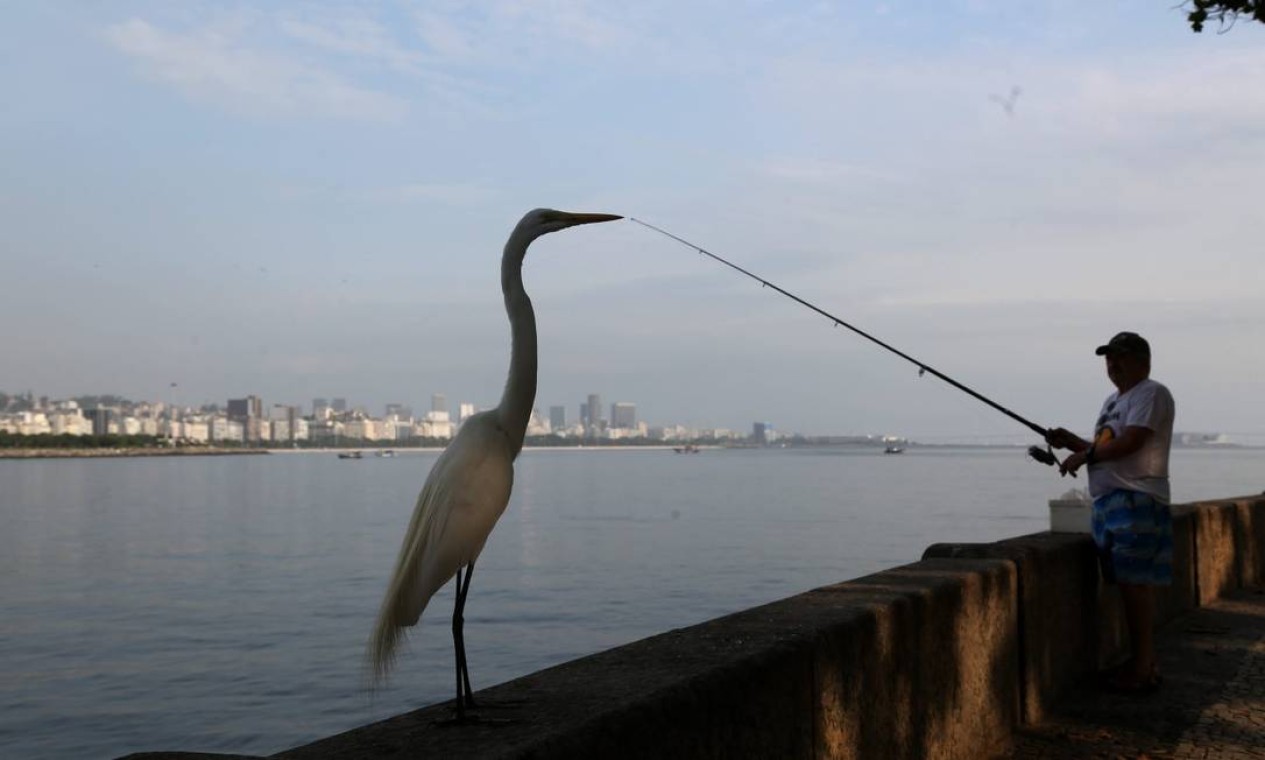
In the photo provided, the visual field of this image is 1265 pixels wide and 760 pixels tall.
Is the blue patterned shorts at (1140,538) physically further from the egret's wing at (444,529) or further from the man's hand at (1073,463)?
the egret's wing at (444,529)

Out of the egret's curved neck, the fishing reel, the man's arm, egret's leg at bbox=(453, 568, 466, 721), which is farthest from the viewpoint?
the fishing reel

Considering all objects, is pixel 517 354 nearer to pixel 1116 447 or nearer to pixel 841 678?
pixel 841 678

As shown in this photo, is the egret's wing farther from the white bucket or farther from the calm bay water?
the calm bay water

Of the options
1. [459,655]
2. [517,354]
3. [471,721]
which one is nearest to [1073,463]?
[517,354]

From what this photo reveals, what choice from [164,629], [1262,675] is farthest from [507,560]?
[1262,675]

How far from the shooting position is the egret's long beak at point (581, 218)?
3.69 meters

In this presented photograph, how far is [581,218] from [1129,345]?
3.31 meters

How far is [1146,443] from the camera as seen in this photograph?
5496 mm

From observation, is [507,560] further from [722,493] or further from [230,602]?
[722,493]

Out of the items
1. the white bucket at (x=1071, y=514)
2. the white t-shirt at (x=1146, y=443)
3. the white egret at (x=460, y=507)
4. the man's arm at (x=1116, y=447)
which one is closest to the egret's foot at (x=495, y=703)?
the white egret at (x=460, y=507)

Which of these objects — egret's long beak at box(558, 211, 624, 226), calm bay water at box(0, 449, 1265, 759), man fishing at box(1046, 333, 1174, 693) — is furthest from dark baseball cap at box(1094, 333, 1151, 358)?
calm bay water at box(0, 449, 1265, 759)

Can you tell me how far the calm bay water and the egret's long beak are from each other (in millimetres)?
11790

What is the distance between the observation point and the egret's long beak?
3.69 meters

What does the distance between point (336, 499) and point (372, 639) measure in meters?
77.2
